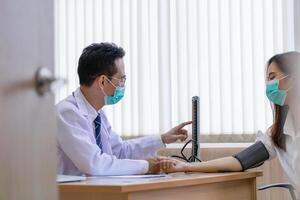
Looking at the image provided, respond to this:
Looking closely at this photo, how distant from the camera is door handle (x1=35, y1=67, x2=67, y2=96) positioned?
0.56 m

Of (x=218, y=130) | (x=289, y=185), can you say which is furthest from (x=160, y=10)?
(x=289, y=185)

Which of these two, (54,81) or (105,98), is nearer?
(54,81)

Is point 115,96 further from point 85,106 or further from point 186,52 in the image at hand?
point 186,52

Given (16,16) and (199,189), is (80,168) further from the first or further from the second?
(16,16)

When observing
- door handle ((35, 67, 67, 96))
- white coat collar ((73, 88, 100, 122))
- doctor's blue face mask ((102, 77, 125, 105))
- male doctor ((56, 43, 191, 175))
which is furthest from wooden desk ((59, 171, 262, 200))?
door handle ((35, 67, 67, 96))

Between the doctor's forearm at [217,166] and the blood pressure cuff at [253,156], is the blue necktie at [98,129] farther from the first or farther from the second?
the blood pressure cuff at [253,156]

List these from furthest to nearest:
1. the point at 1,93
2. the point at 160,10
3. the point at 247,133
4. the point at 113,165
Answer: the point at 160,10 < the point at 247,133 < the point at 113,165 < the point at 1,93

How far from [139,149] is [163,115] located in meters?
1.16

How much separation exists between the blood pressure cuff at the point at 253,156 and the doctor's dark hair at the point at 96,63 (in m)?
0.71

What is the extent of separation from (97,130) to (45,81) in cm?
181

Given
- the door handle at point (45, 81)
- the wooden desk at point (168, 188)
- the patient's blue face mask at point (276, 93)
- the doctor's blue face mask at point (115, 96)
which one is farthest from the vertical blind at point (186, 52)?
the door handle at point (45, 81)

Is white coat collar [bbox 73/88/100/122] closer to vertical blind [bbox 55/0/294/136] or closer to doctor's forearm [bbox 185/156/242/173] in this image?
doctor's forearm [bbox 185/156/242/173]

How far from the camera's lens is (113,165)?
2.04 meters

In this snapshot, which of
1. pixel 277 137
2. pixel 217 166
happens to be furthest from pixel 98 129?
pixel 277 137
